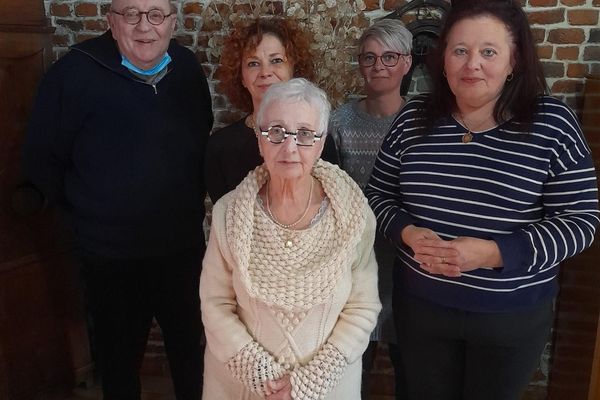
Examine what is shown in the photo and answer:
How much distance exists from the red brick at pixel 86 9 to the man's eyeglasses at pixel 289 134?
5.24 ft

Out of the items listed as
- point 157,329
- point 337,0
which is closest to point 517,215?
point 337,0

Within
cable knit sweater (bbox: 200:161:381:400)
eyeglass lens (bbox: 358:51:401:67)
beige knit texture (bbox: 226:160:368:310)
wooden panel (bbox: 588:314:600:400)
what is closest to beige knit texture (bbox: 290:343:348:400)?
cable knit sweater (bbox: 200:161:381:400)

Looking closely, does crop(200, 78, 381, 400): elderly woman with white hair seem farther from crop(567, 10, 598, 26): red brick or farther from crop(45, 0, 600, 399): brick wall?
crop(567, 10, 598, 26): red brick

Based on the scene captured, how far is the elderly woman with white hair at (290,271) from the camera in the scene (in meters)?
1.38

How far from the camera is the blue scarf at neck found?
6.27 ft

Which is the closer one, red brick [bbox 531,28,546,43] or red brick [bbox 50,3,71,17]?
red brick [bbox 531,28,546,43]

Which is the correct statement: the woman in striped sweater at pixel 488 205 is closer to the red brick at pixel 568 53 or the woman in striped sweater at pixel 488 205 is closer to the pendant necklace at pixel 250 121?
the pendant necklace at pixel 250 121

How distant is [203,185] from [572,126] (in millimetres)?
1229

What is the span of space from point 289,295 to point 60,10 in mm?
1944

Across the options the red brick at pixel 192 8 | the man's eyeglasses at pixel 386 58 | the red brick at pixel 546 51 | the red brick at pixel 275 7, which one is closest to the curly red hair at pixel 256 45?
the man's eyeglasses at pixel 386 58

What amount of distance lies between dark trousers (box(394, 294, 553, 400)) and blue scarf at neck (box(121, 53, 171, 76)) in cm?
113

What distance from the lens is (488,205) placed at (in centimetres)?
142

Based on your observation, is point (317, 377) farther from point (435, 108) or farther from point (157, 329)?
point (157, 329)

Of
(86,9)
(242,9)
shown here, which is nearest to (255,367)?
(242,9)
